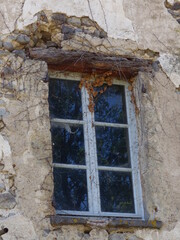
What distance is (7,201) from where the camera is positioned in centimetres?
609

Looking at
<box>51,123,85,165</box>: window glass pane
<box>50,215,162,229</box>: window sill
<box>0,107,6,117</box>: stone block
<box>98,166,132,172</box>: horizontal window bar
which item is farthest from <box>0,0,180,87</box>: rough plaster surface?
<box>50,215,162,229</box>: window sill

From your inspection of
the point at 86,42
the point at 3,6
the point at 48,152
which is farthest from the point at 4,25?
the point at 48,152

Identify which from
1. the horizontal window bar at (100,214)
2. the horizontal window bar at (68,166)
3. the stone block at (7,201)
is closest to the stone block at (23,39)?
the horizontal window bar at (68,166)

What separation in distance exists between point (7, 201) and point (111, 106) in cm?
145

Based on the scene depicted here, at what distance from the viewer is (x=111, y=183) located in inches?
262

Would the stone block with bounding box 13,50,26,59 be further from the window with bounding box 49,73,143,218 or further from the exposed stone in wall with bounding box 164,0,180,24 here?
the exposed stone in wall with bounding box 164,0,180,24

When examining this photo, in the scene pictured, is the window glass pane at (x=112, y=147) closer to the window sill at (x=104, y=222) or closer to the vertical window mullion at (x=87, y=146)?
the vertical window mullion at (x=87, y=146)

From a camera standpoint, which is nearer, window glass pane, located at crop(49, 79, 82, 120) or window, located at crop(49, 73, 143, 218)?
window, located at crop(49, 73, 143, 218)

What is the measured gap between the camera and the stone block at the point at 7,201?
6074 millimetres

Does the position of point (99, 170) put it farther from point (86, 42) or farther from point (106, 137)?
point (86, 42)

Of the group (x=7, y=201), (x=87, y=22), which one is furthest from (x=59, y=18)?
(x=7, y=201)

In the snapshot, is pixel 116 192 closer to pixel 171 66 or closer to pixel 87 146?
pixel 87 146

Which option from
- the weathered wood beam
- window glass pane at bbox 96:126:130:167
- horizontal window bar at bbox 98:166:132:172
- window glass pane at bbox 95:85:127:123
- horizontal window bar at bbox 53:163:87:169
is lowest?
horizontal window bar at bbox 98:166:132:172

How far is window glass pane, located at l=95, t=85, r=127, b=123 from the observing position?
6.90 m
